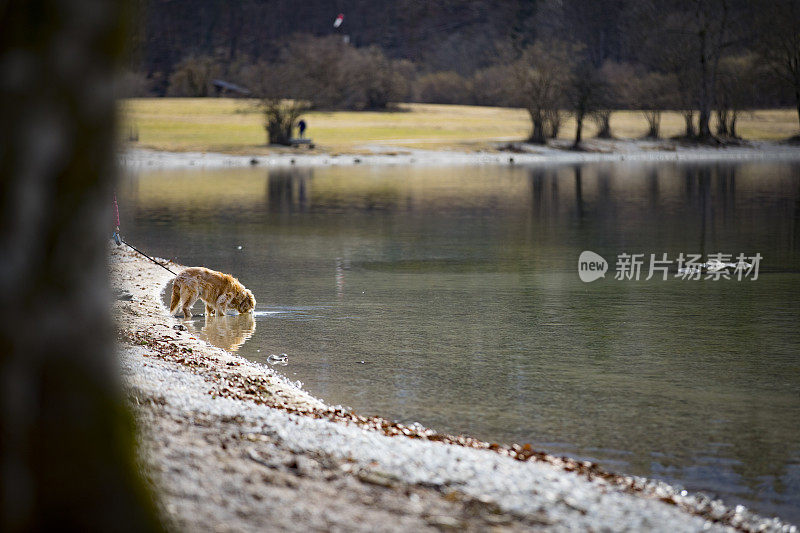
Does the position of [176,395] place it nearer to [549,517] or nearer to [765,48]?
[549,517]

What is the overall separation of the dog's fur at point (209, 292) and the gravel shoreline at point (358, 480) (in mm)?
4436

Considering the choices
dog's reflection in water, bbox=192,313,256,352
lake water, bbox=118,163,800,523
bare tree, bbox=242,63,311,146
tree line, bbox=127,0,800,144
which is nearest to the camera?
lake water, bbox=118,163,800,523

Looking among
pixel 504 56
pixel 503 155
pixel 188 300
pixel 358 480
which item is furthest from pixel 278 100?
pixel 504 56

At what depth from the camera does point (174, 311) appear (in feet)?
42.5

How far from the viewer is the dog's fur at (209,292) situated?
12.6 meters

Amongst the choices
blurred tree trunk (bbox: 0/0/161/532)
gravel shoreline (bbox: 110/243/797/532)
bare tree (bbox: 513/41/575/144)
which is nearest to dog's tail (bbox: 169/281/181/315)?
gravel shoreline (bbox: 110/243/797/532)

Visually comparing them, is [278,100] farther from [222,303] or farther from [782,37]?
[222,303]

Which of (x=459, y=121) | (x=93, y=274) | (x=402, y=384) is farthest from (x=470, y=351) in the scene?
(x=459, y=121)

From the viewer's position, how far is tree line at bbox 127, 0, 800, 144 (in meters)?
65.6

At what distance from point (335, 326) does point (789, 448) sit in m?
5.91

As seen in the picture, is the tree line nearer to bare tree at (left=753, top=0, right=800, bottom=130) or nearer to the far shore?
bare tree at (left=753, top=0, right=800, bottom=130)

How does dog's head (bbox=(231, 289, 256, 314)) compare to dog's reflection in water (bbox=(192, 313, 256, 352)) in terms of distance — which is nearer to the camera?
dog's reflection in water (bbox=(192, 313, 256, 352))

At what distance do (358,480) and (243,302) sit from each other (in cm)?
734

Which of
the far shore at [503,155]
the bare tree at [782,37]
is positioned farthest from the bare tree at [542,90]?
the bare tree at [782,37]
